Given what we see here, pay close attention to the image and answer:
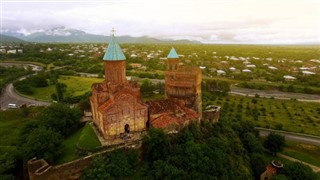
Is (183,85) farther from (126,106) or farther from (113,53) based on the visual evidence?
(113,53)

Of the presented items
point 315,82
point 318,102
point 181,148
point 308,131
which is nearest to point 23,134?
point 181,148

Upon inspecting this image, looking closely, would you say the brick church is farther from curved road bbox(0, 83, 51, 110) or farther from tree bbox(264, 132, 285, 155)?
curved road bbox(0, 83, 51, 110)

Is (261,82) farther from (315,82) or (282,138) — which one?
(282,138)

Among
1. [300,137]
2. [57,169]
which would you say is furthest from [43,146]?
[300,137]

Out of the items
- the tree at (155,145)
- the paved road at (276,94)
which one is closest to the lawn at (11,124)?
the tree at (155,145)

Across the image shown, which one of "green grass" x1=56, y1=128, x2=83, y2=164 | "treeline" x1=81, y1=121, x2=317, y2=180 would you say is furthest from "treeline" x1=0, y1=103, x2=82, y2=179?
"treeline" x1=81, y1=121, x2=317, y2=180
